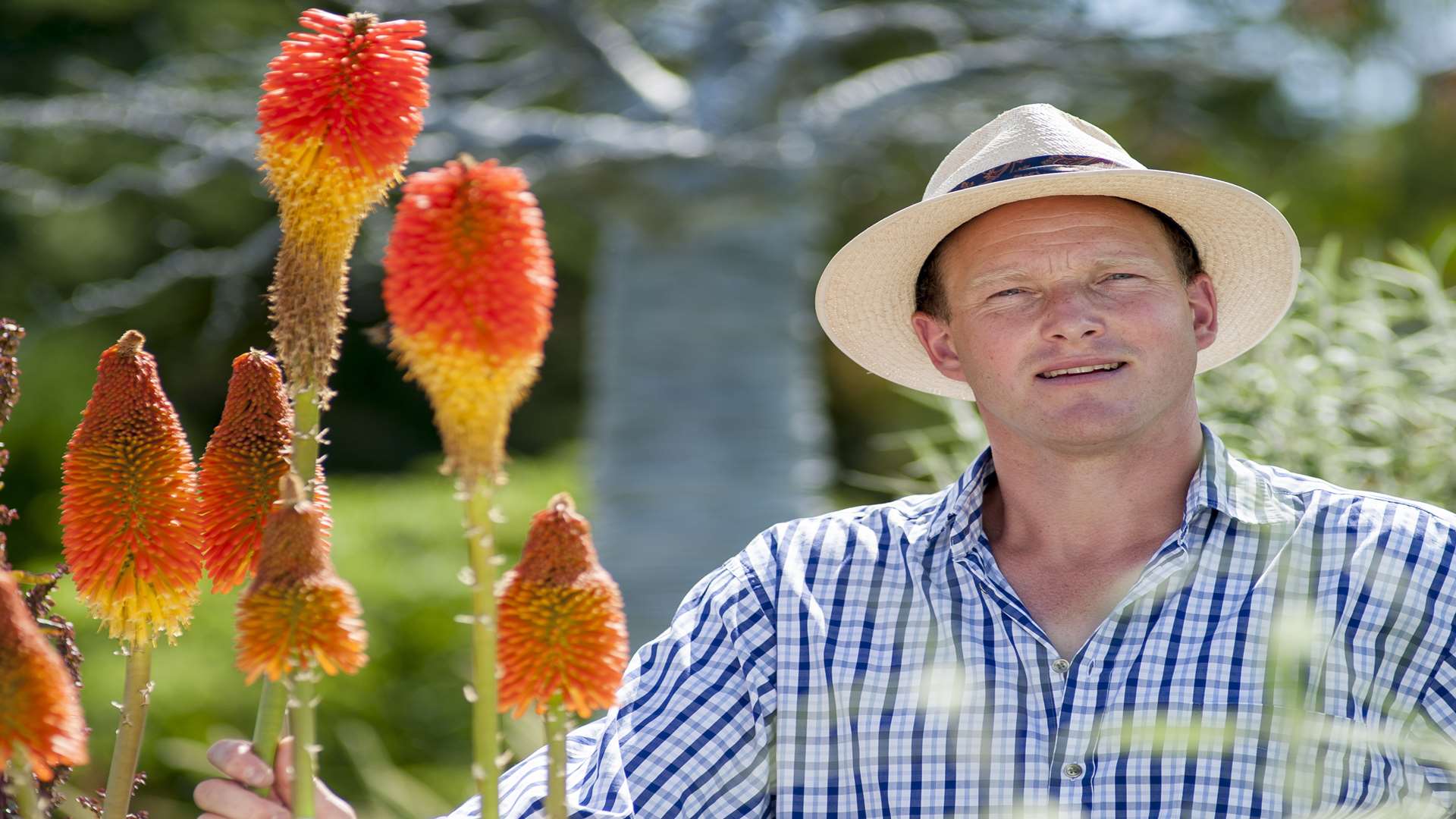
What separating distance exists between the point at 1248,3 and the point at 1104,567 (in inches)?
250

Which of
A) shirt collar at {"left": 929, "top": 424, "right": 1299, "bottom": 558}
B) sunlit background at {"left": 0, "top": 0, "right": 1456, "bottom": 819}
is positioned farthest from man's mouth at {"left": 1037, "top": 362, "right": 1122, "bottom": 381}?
sunlit background at {"left": 0, "top": 0, "right": 1456, "bottom": 819}

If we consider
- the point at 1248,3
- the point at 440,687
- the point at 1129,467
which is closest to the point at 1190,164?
the point at 1248,3

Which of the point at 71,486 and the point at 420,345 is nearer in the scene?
the point at 420,345

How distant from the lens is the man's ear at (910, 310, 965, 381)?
9.85 feet

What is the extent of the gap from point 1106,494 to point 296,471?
188 centimetres

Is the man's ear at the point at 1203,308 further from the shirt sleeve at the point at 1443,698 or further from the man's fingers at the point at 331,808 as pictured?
the man's fingers at the point at 331,808

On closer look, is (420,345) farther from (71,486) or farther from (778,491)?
(778,491)

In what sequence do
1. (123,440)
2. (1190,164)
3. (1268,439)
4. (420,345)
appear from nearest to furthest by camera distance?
(420,345) < (123,440) < (1268,439) < (1190,164)

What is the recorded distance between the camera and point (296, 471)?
1.02 meters

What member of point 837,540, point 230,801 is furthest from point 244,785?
point 837,540

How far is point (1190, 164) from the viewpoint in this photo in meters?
9.38

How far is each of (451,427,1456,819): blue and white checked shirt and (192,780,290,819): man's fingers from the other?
826mm

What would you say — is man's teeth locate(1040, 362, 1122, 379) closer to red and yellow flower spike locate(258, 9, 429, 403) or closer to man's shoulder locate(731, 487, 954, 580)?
man's shoulder locate(731, 487, 954, 580)

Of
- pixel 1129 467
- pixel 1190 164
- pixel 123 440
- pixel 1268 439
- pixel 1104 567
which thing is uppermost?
pixel 1190 164
